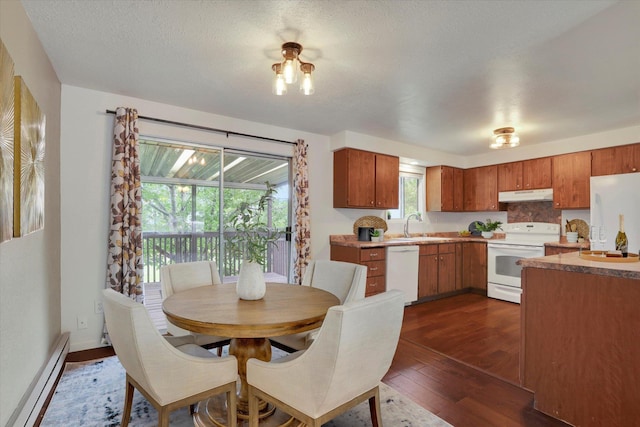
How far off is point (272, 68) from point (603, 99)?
3.08 m

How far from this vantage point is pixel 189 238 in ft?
11.4

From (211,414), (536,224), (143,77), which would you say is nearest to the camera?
(211,414)

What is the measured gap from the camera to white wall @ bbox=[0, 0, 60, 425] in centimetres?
152

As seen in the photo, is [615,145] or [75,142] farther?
[615,145]

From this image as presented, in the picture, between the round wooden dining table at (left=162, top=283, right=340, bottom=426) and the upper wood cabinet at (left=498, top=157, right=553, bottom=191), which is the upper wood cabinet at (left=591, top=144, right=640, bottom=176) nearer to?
the upper wood cabinet at (left=498, top=157, right=553, bottom=191)

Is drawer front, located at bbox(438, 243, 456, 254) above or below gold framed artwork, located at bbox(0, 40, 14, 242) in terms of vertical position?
below

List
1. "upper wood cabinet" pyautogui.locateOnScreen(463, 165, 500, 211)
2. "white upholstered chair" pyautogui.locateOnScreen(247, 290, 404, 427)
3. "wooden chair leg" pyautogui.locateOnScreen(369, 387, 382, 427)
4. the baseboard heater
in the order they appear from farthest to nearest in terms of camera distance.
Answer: "upper wood cabinet" pyautogui.locateOnScreen(463, 165, 500, 211), the baseboard heater, "wooden chair leg" pyautogui.locateOnScreen(369, 387, 382, 427), "white upholstered chair" pyautogui.locateOnScreen(247, 290, 404, 427)

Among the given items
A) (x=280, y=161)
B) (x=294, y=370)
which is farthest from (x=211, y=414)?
(x=280, y=161)

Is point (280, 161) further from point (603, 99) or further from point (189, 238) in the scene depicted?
point (603, 99)

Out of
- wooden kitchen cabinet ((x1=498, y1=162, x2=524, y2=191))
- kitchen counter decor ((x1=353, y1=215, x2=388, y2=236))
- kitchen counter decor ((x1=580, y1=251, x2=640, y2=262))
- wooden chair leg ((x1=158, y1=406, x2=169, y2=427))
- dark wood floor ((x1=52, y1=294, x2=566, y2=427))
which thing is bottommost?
dark wood floor ((x1=52, y1=294, x2=566, y2=427))

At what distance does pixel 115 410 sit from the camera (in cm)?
192

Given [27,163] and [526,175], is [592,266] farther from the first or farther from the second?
[526,175]

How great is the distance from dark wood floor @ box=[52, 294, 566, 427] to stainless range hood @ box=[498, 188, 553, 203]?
1.73 meters

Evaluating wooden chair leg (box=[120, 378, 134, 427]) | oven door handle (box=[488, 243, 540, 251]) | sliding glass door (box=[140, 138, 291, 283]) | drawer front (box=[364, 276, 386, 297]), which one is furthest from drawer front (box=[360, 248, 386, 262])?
wooden chair leg (box=[120, 378, 134, 427])
